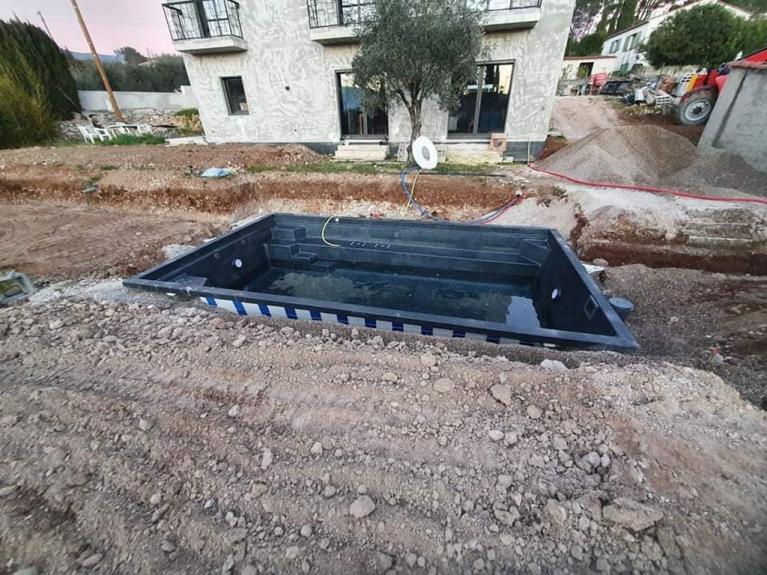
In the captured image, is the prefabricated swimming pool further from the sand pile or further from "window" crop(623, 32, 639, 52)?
"window" crop(623, 32, 639, 52)

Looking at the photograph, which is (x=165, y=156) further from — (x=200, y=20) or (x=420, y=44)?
(x=420, y=44)

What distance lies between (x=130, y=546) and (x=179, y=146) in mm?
11759

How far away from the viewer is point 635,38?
2280 cm

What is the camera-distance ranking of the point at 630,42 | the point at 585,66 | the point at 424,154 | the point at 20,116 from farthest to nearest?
the point at 630,42
the point at 585,66
the point at 20,116
the point at 424,154

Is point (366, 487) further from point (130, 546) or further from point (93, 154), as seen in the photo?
point (93, 154)

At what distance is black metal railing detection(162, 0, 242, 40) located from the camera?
912 cm

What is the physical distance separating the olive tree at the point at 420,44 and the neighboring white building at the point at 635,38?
21.4 m

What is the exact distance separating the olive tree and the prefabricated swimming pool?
3.61 meters

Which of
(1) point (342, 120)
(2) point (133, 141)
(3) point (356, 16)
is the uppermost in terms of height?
(3) point (356, 16)

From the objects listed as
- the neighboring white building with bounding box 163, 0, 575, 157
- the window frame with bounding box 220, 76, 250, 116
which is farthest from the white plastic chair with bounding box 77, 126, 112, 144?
the window frame with bounding box 220, 76, 250, 116

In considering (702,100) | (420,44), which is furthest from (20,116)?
(702,100)

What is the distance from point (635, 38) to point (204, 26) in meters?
28.8

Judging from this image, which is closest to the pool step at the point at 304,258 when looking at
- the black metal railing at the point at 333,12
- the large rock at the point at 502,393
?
the large rock at the point at 502,393

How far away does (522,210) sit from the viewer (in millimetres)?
6109
